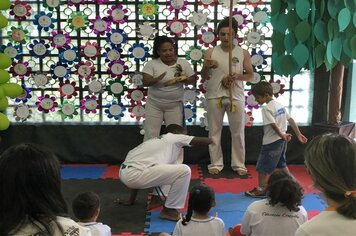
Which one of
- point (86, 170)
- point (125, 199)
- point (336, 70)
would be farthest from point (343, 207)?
point (86, 170)

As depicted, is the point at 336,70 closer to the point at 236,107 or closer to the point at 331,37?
the point at 331,37

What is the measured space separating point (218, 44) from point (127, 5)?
107 cm

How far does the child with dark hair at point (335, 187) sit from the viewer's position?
5.09ft

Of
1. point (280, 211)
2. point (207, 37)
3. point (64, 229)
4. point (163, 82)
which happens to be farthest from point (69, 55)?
point (64, 229)

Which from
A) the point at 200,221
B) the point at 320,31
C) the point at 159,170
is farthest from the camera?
the point at 320,31

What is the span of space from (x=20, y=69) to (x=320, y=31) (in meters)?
3.12

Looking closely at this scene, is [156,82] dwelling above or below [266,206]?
above

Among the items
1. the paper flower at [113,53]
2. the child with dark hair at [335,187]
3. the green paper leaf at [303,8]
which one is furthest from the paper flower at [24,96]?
the child with dark hair at [335,187]

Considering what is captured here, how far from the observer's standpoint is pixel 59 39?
17.5 feet

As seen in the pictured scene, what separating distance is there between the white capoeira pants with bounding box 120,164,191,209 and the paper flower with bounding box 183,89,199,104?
1.60 m

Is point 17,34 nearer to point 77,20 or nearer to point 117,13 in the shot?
point 77,20

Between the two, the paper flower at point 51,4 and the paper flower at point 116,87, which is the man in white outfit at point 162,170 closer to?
the paper flower at point 116,87

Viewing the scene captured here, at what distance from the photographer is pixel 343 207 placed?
1566 mm

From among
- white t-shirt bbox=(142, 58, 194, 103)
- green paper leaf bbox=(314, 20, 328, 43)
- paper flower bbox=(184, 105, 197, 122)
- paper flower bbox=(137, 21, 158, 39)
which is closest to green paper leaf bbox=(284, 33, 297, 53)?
green paper leaf bbox=(314, 20, 328, 43)
